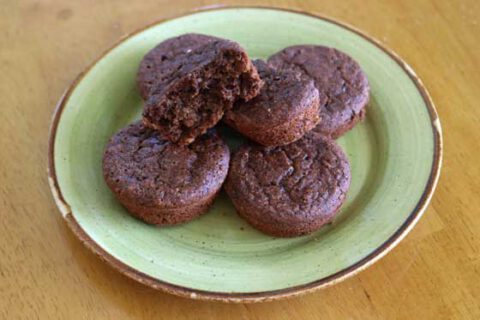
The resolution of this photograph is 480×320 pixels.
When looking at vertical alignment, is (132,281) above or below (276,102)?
below

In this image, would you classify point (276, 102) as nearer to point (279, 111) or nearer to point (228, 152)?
point (279, 111)

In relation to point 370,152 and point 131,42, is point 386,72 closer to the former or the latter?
point 370,152

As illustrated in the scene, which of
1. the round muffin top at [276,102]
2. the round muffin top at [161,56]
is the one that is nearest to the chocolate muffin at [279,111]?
the round muffin top at [276,102]

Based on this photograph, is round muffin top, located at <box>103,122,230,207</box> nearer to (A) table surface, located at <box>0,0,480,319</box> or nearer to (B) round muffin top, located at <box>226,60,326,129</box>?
(B) round muffin top, located at <box>226,60,326,129</box>

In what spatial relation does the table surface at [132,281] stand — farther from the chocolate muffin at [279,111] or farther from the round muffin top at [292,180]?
the chocolate muffin at [279,111]

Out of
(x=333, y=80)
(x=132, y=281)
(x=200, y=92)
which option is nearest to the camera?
(x=132, y=281)

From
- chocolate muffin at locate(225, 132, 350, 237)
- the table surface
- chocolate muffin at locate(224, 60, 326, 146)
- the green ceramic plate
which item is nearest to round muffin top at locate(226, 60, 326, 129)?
chocolate muffin at locate(224, 60, 326, 146)

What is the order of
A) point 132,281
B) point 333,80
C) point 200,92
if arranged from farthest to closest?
point 333,80 < point 200,92 < point 132,281

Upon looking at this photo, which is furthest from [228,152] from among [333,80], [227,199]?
[333,80]
